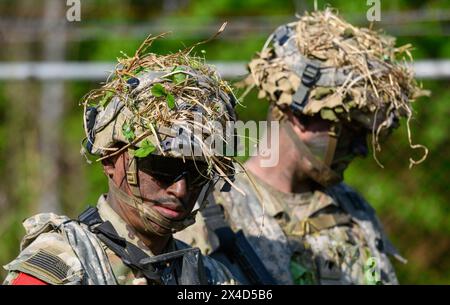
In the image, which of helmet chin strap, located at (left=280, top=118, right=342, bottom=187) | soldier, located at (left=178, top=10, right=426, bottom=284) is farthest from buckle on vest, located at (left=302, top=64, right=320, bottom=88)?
helmet chin strap, located at (left=280, top=118, right=342, bottom=187)

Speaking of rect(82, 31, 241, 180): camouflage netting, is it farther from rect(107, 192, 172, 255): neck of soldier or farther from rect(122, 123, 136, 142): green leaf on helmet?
rect(107, 192, 172, 255): neck of soldier

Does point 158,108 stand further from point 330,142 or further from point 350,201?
point 350,201

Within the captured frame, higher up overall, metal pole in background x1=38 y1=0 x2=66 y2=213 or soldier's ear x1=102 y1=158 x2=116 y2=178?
soldier's ear x1=102 y1=158 x2=116 y2=178

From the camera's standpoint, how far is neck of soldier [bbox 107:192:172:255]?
13.3ft

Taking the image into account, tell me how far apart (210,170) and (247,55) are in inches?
250

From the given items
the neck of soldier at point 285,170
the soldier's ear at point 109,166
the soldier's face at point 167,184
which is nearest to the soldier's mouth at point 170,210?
the soldier's face at point 167,184

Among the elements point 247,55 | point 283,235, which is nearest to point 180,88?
point 283,235

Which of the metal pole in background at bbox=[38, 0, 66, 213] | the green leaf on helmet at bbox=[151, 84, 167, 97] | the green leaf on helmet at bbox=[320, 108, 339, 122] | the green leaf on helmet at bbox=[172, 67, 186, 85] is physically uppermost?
the green leaf on helmet at bbox=[172, 67, 186, 85]

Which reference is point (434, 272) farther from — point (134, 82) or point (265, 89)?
point (134, 82)

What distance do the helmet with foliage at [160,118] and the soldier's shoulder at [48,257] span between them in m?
0.33

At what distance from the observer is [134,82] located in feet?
13.2

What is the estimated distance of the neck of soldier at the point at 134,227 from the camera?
4.06 metres

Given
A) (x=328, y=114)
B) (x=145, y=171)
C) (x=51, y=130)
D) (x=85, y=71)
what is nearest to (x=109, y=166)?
(x=145, y=171)

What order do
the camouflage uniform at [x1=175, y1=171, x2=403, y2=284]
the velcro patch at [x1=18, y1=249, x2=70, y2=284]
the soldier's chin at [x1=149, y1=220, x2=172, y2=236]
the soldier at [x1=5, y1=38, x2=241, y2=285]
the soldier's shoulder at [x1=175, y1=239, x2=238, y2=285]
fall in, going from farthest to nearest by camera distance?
the camouflage uniform at [x1=175, y1=171, x2=403, y2=284] → the soldier's shoulder at [x1=175, y1=239, x2=238, y2=285] → the soldier's chin at [x1=149, y1=220, x2=172, y2=236] → the soldier at [x1=5, y1=38, x2=241, y2=285] → the velcro patch at [x1=18, y1=249, x2=70, y2=284]
